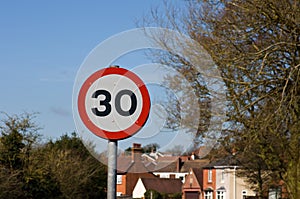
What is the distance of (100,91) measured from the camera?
2863 millimetres

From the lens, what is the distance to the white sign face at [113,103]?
9.32 feet

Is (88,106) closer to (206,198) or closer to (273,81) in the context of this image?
(273,81)

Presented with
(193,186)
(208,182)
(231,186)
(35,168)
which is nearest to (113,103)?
(35,168)

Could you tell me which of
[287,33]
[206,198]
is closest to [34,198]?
[287,33]

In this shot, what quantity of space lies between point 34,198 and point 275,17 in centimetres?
1265

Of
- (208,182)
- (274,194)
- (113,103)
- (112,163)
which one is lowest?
(112,163)

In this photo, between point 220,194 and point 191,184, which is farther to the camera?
point 191,184

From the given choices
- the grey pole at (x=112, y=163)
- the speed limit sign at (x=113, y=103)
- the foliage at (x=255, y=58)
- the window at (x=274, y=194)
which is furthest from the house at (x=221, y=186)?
the speed limit sign at (x=113, y=103)

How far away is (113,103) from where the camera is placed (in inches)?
112

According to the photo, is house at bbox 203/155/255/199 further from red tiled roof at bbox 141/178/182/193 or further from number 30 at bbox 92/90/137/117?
number 30 at bbox 92/90/137/117

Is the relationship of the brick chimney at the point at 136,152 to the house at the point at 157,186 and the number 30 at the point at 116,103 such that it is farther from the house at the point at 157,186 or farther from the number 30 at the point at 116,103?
the house at the point at 157,186

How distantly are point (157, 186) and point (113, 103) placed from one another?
58254 mm

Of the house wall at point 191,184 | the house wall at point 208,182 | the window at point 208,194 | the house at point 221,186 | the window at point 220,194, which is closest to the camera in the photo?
the house at point 221,186

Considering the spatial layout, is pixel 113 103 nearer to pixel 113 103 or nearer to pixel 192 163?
pixel 113 103
